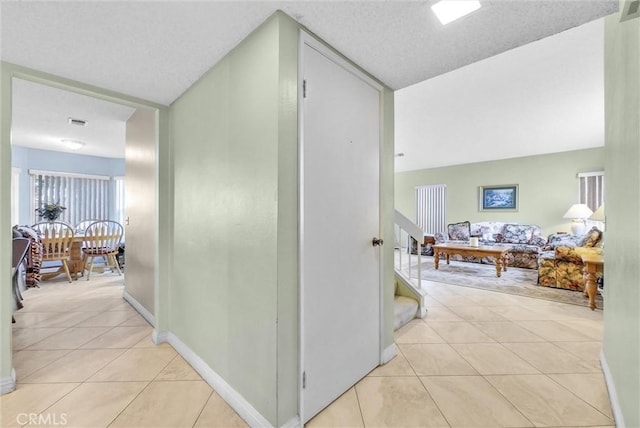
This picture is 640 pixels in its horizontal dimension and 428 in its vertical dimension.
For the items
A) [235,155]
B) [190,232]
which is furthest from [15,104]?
[235,155]

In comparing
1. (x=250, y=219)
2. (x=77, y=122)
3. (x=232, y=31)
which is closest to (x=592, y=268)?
(x=250, y=219)

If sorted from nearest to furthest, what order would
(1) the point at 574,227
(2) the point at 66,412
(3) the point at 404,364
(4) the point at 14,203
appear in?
(2) the point at 66,412
(3) the point at 404,364
(4) the point at 14,203
(1) the point at 574,227

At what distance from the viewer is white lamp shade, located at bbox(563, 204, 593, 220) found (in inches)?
206

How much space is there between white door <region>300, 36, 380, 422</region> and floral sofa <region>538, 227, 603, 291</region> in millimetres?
3486

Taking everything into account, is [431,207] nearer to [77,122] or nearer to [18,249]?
[77,122]

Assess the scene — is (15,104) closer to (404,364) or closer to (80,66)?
(80,66)

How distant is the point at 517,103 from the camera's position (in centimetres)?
345

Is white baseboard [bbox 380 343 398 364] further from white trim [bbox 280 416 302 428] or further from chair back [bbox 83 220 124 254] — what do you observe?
chair back [bbox 83 220 124 254]

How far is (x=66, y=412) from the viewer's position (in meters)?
1.49

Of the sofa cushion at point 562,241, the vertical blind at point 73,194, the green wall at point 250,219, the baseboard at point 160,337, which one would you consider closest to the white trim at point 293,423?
the green wall at point 250,219

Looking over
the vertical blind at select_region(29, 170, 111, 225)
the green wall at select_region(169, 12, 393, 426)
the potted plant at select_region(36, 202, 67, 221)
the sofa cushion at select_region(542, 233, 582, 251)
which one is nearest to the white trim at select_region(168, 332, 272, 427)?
the green wall at select_region(169, 12, 393, 426)

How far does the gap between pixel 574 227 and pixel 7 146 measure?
8.26 meters

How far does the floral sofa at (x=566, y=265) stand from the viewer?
359 centimetres

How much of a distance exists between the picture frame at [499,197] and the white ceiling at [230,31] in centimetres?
614
